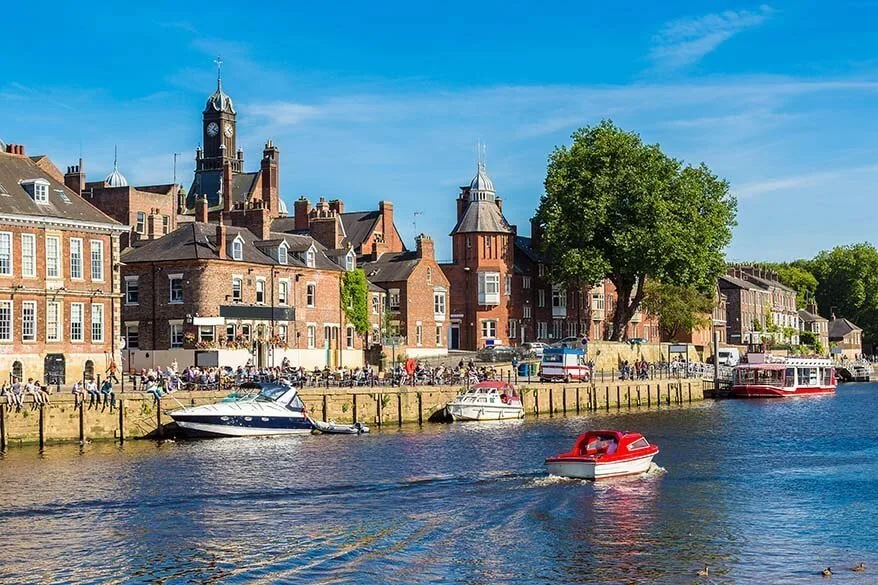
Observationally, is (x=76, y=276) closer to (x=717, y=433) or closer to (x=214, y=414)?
(x=214, y=414)

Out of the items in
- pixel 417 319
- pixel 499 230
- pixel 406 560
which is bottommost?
pixel 406 560

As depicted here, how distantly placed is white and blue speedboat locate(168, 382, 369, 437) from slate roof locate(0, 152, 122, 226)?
14479 mm

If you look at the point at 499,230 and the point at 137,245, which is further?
the point at 499,230

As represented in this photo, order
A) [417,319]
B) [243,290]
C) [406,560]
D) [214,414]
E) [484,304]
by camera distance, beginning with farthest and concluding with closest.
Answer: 1. [484,304]
2. [417,319]
3. [243,290]
4. [214,414]
5. [406,560]

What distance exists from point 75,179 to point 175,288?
17.2m

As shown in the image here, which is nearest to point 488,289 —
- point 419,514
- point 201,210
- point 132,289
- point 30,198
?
point 201,210

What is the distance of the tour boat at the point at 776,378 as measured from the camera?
359ft

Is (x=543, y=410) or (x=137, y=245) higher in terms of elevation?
(x=137, y=245)

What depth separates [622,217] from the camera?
110 m

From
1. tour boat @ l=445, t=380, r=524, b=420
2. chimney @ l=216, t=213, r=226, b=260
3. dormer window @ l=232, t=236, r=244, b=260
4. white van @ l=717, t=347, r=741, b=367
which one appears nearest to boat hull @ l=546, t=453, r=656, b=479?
→ tour boat @ l=445, t=380, r=524, b=420

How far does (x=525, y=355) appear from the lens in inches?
4075

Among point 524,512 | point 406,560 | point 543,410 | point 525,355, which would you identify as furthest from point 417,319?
point 406,560

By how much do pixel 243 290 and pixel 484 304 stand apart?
34.6 meters

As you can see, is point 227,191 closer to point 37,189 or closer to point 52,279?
point 37,189
